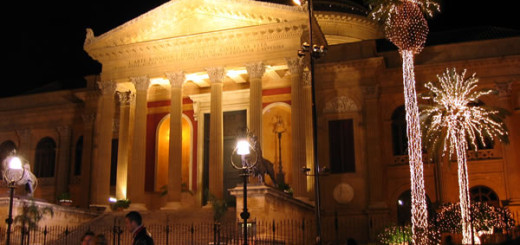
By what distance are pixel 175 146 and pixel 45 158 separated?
15037mm

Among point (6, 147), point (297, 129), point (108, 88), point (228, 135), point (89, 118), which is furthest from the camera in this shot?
point (6, 147)

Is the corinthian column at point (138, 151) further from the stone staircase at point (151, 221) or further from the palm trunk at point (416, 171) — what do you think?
the palm trunk at point (416, 171)

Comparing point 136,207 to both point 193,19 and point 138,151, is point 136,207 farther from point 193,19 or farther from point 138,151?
point 193,19

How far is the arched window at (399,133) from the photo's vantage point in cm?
3122

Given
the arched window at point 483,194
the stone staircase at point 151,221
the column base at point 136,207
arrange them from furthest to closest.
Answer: the arched window at point 483,194
the column base at point 136,207
the stone staircase at point 151,221

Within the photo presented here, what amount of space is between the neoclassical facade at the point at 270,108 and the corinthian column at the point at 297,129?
0.16ft

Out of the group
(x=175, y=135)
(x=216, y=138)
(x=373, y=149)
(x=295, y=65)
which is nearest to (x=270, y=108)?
(x=216, y=138)

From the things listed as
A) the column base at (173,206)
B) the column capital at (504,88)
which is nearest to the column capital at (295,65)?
the column base at (173,206)

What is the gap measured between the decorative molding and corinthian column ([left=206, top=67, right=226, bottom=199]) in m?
6.21

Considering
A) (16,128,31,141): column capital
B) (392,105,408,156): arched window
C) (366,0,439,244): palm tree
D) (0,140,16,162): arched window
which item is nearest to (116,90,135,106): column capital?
(16,128,31,141): column capital

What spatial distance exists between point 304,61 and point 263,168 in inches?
238

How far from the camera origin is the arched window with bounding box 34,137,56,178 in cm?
3903

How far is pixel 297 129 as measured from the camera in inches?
1073

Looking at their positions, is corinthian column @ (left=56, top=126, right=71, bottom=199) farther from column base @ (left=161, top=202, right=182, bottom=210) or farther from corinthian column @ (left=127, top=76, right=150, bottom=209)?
column base @ (left=161, top=202, right=182, bottom=210)
